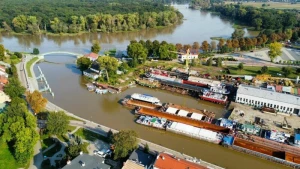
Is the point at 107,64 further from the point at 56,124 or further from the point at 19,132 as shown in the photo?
the point at 19,132

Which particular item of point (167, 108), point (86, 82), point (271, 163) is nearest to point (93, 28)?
point (86, 82)

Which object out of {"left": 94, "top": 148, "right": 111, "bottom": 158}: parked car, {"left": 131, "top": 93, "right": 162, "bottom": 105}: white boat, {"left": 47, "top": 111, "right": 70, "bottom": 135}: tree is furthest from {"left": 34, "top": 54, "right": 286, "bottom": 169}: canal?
{"left": 47, "top": 111, "right": 70, "bottom": 135}: tree

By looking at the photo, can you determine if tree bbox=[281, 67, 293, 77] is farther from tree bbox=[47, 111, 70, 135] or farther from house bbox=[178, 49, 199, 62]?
tree bbox=[47, 111, 70, 135]

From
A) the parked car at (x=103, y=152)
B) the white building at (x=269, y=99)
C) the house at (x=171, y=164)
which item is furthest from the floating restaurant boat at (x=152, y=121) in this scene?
the white building at (x=269, y=99)

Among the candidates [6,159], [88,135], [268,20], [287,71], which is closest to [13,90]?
[6,159]

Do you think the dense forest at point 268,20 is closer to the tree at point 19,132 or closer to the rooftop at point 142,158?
the rooftop at point 142,158
